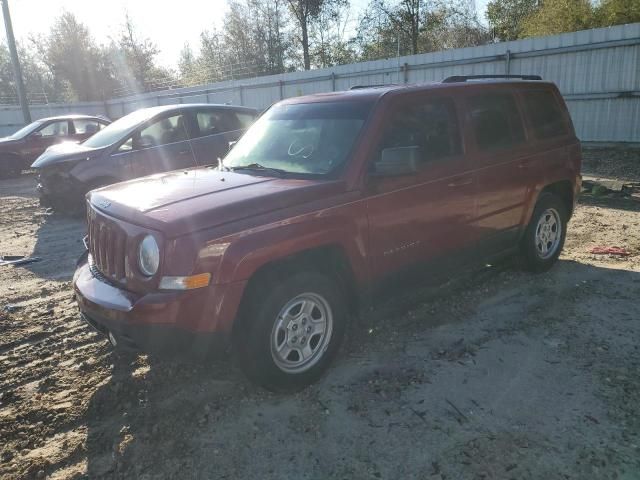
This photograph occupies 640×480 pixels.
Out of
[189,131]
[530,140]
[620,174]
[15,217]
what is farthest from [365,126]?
[620,174]

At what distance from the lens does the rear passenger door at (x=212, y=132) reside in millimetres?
8875

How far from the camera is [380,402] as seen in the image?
10.8 ft

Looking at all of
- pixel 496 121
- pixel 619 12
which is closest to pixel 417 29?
pixel 619 12

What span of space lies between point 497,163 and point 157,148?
19.5 ft

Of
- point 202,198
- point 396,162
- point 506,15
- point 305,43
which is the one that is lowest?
point 202,198

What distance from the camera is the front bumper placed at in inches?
113

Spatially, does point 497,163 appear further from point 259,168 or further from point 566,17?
point 566,17

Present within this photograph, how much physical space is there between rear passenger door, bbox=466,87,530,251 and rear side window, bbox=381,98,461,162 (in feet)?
0.79

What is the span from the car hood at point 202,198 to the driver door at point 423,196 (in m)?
0.45

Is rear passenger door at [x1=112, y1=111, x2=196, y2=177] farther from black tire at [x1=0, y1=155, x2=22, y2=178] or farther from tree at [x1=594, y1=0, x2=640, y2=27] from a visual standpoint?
tree at [x1=594, y1=0, x2=640, y2=27]

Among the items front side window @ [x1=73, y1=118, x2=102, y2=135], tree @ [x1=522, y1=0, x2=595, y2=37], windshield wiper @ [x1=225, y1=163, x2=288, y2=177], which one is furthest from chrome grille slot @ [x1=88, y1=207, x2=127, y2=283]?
tree @ [x1=522, y1=0, x2=595, y2=37]

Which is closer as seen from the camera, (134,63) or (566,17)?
(566,17)

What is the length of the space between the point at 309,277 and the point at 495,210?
88.4 inches

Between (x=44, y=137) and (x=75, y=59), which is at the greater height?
(x=75, y=59)
